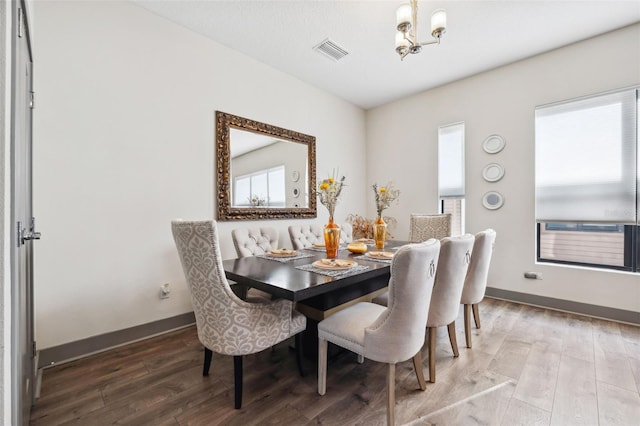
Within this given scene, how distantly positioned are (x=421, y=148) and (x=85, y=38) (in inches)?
161

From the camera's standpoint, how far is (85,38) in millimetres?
2176

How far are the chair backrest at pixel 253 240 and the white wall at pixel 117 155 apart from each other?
1.56 feet

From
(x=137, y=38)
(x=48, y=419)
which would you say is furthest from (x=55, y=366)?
(x=137, y=38)

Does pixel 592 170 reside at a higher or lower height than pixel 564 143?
lower

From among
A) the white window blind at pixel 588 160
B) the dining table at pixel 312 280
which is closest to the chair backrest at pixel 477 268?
the dining table at pixel 312 280

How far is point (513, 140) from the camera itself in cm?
344

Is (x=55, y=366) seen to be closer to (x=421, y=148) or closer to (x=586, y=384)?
(x=586, y=384)

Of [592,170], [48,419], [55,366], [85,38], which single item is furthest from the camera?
[592,170]

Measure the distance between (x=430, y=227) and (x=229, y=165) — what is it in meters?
2.53

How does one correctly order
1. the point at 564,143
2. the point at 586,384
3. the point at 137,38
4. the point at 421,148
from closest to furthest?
the point at 586,384
the point at 137,38
the point at 564,143
the point at 421,148

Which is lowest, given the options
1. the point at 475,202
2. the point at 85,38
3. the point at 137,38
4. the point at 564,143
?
the point at 475,202

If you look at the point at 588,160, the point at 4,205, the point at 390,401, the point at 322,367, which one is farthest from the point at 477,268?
the point at 4,205

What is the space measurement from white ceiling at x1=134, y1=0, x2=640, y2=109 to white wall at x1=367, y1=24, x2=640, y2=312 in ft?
0.72

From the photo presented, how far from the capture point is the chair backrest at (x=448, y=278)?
169 centimetres
